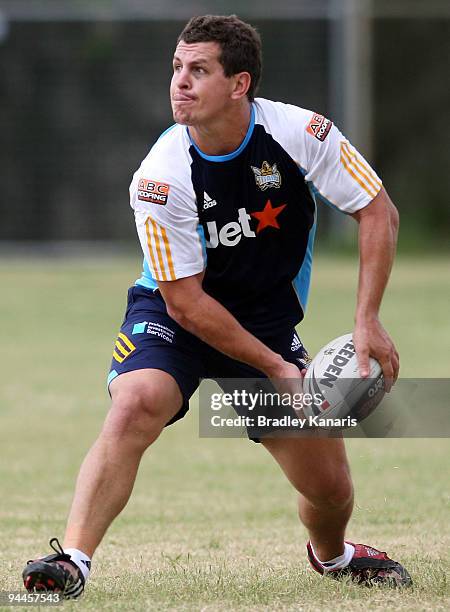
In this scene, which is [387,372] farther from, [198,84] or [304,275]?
[198,84]

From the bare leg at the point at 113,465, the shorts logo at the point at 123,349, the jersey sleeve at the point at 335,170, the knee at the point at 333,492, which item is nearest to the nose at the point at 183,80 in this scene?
the jersey sleeve at the point at 335,170

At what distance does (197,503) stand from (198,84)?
321 cm

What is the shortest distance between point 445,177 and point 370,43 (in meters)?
3.63

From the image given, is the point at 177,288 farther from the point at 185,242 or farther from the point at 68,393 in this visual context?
the point at 68,393

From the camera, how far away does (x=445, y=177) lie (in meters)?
29.8

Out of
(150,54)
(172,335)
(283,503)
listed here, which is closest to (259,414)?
(172,335)

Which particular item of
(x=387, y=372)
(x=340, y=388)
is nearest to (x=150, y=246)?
(x=340, y=388)

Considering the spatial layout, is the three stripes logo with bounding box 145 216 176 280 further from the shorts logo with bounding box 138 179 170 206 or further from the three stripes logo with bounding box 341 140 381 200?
the three stripes logo with bounding box 341 140 381 200

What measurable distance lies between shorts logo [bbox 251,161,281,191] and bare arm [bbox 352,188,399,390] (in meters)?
0.36

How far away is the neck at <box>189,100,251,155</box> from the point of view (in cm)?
462

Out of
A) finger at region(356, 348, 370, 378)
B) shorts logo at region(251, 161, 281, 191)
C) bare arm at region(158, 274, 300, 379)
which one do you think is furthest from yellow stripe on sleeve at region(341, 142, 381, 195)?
bare arm at region(158, 274, 300, 379)

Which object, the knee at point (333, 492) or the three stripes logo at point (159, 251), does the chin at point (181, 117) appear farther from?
the knee at point (333, 492)

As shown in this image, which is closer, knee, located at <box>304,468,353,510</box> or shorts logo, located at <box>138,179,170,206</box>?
shorts logo, located at <box>138,179,170,206</box>

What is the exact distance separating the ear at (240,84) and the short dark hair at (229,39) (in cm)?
2
